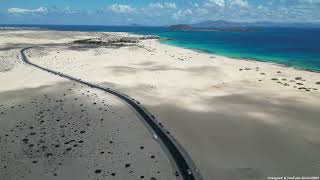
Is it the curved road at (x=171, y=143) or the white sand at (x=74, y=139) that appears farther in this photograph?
the white sand at (x=74, y=139)

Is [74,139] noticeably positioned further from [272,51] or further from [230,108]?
[272,51]

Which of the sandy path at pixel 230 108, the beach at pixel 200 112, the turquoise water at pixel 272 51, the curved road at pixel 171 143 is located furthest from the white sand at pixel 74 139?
the turquoise water at pixel 272 51

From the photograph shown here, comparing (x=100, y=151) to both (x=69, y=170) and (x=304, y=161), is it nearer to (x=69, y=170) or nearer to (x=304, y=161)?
(x=69, y=170)

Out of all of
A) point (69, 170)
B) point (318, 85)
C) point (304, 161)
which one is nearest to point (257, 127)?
point (304, 161)

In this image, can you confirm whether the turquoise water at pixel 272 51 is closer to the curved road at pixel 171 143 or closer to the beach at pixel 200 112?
the beach at pixel 200 112

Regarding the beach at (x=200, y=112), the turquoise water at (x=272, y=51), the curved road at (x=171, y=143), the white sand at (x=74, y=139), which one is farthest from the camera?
the turquoise water at (x=272, y=51)

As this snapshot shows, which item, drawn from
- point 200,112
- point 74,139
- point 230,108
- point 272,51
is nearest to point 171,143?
point 74,139

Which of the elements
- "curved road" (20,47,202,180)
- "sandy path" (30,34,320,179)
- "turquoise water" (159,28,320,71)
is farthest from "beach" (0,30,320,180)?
"turquoise water" (159,28,320,71)

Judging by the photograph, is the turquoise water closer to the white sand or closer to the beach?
the beach
